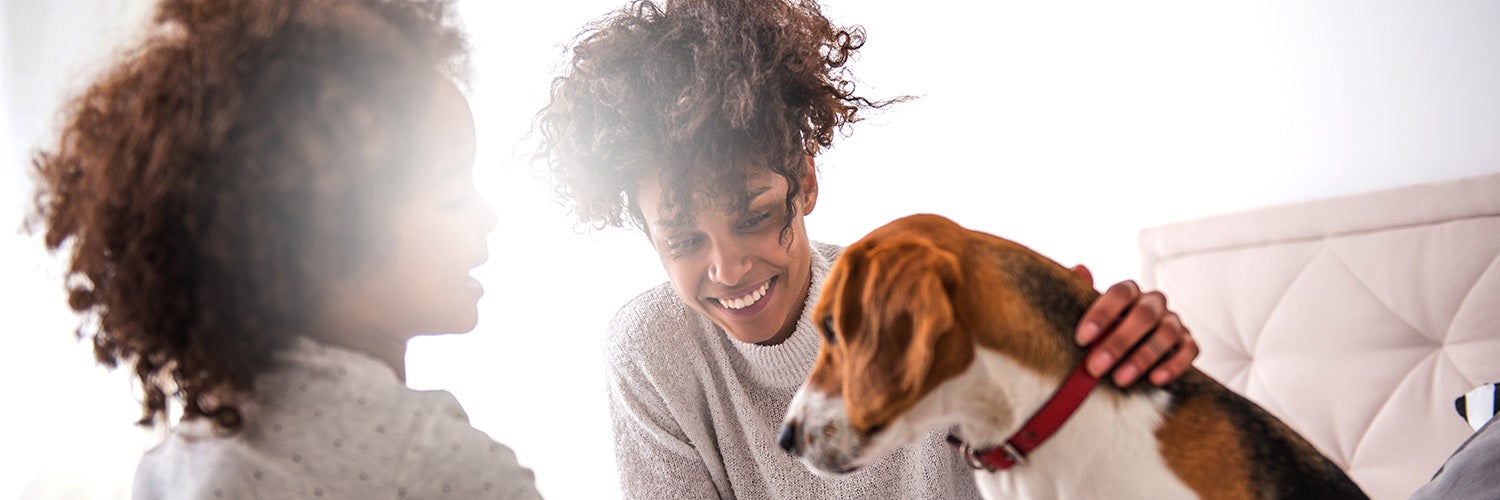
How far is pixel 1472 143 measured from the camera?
5.59 feet

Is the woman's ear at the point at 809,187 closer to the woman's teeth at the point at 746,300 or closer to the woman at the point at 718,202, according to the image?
the woman at the point at 718,202

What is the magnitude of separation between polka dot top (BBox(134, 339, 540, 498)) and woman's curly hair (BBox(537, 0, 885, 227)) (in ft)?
1.68

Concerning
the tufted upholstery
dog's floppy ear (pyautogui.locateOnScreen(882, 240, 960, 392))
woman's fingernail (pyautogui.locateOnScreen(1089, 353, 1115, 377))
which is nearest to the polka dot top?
dog's floppy ear (pyautogui.locateOnScreen(882, 240, 960, 392))

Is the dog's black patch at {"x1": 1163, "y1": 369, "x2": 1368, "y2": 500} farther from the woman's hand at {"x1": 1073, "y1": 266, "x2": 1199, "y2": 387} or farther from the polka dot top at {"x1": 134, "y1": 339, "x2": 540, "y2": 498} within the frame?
the polka dot top at {"x1": 134, "y1": 339, "x2": 540, "y2": 498}

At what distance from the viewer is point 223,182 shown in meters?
0.64

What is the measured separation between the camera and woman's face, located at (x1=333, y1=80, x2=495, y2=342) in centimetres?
73

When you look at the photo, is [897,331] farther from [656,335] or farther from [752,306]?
[656,335]

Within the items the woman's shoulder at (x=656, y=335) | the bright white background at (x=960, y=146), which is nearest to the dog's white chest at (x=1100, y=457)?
the woman's shoulder at (x=656, y=335)

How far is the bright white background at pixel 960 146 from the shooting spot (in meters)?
1.76

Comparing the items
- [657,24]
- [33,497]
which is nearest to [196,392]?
[657,24]

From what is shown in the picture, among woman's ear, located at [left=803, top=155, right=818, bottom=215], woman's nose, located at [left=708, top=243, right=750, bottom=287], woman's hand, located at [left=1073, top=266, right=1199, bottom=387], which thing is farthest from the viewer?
woman's ear, located at [left=803, top=155, right=818, bottom=215]

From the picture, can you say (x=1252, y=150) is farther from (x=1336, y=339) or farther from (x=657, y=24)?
(x=657, y=24)

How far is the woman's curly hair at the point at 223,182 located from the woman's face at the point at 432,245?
0.7 inches

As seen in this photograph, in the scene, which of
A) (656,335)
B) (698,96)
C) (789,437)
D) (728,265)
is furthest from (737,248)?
(789,437)
